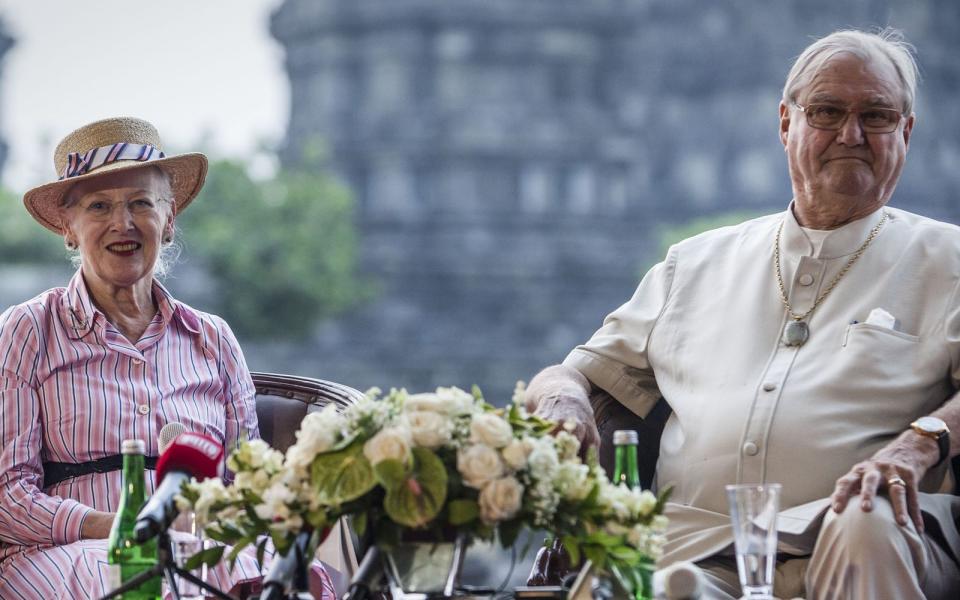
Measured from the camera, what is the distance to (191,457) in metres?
2.71

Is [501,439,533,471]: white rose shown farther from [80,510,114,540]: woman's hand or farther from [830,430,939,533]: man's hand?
[80,510,114,540]: woman's hand

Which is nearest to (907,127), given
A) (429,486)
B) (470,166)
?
(429,486)

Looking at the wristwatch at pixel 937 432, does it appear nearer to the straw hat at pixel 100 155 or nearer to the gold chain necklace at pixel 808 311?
the gold chain necklace at pixel 808 311

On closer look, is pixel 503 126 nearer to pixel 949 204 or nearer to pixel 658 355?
pixel 949 204

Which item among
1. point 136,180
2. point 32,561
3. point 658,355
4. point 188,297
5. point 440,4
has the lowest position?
point 32,561

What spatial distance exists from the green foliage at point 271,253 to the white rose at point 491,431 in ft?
131

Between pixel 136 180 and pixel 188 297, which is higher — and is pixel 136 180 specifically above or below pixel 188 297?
below

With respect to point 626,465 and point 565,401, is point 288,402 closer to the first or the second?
point 565,401

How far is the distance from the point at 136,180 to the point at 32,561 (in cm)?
85

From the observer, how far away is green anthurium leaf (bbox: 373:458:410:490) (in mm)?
2508

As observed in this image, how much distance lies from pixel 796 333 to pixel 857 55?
0.58m

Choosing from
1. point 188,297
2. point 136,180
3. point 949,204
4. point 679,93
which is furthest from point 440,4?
point 136,180

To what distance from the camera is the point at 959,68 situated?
4647cm

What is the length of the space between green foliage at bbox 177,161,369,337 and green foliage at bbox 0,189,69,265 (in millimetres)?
3137
